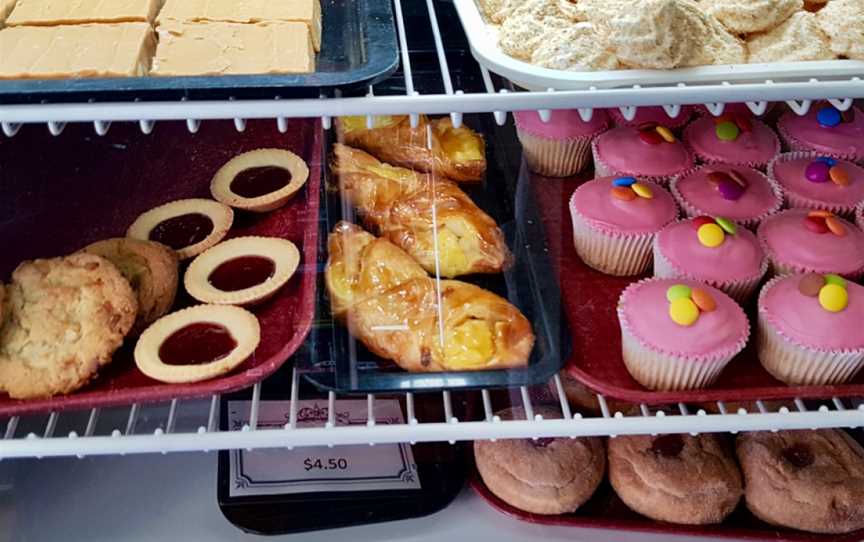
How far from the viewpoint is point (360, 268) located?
5.57 ft

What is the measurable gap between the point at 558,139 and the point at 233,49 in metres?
0.80

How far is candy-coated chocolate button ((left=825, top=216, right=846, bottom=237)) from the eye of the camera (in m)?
1.67

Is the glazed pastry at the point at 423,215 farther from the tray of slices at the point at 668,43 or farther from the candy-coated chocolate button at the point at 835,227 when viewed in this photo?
the candy-coated chocolate button at the point at 835,227

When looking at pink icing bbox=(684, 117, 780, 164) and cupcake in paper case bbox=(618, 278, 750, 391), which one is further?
pink icing bbox=(684, 117, 780, 164)

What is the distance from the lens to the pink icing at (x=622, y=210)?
5.68ft

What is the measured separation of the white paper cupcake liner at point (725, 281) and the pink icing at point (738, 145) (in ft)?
1.08

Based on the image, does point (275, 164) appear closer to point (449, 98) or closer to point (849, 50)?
point (449, 98)

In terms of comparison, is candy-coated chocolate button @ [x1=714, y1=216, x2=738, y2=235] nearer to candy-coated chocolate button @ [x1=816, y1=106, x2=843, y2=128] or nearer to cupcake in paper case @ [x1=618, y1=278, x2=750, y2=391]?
cupcake in paper case @ [x1=618, y1=278, x2=750, y2=391]

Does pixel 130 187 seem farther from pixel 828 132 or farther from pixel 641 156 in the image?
pixel 828 132

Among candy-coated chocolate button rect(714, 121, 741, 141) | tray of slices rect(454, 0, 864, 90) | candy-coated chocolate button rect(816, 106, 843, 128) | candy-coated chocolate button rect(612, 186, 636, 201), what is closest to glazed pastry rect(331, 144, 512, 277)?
candy-coated chocolate button rect(612, 186, 636, 201)

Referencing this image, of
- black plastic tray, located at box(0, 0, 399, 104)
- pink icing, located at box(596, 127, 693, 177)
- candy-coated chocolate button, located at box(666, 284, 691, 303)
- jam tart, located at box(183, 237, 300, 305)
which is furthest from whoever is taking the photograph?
pink icing, located at box(596, 127, 693, 177)

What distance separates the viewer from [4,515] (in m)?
1.77

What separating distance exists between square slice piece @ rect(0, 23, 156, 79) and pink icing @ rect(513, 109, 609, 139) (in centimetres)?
85

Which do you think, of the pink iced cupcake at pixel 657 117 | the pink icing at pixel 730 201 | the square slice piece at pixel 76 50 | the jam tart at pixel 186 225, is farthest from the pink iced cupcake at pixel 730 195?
the square slice piece at pixel 76 50
